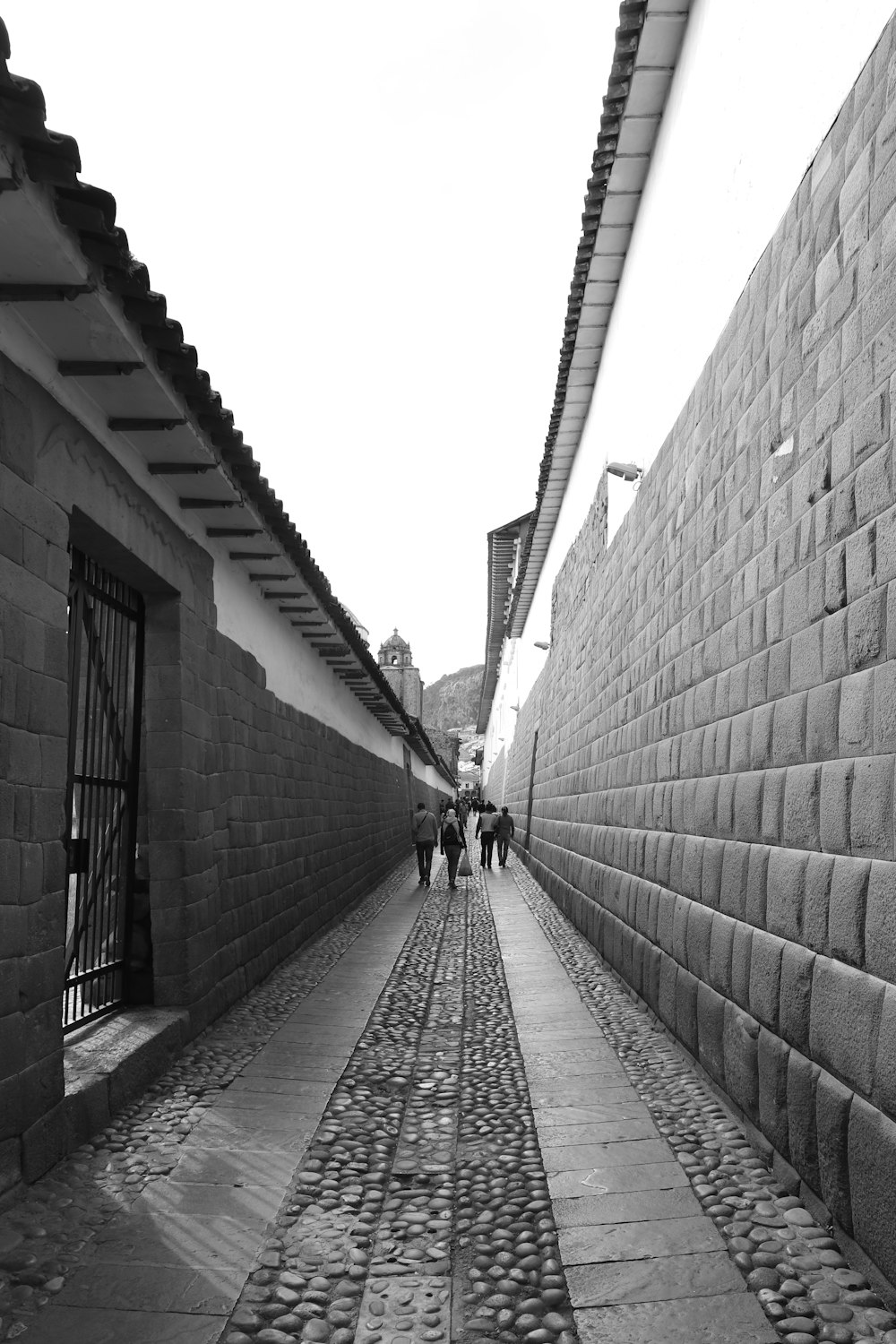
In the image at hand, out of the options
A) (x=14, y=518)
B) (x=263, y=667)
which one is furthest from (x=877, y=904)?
(x=263, y=667)

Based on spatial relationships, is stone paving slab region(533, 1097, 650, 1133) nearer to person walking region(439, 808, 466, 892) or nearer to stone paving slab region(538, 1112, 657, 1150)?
stone paving slab region(538, 1112, 657, 1150)

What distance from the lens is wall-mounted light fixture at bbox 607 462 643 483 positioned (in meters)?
7.89

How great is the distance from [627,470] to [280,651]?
3424mm

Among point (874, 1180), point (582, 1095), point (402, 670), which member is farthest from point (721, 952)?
point (402, 670)

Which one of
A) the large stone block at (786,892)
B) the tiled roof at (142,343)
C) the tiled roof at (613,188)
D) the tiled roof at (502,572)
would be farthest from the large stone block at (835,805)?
the tiled roof at (502,572)

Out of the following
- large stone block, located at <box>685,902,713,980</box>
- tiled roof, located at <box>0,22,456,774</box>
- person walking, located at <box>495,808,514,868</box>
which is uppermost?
tiled roof, located at <box>0,22,456,774</box>

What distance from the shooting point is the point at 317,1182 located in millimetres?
3756

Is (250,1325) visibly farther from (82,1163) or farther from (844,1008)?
(844,1008)

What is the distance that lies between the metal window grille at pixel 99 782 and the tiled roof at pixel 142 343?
814mm

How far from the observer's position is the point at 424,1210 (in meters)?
3.54

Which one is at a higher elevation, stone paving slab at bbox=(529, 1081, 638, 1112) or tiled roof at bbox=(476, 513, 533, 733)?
tiled roof at bbox=(476, 513, 533, 733)

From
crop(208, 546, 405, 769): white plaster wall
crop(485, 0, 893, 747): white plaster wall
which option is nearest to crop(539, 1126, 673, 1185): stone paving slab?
crop(485, 0, 893, 747): white plaster wall

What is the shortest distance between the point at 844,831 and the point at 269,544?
4684mm

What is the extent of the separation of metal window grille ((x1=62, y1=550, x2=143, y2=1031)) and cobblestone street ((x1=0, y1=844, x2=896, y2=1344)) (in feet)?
2.07
